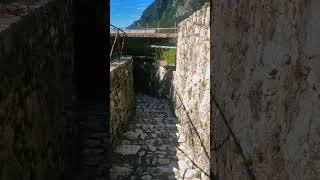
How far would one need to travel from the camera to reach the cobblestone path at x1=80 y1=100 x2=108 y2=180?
428cm

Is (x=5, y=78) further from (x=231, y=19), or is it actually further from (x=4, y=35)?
(x=231, y=19)

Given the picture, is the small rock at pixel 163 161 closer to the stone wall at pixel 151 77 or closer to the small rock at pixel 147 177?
the small rock at pixel 147 177

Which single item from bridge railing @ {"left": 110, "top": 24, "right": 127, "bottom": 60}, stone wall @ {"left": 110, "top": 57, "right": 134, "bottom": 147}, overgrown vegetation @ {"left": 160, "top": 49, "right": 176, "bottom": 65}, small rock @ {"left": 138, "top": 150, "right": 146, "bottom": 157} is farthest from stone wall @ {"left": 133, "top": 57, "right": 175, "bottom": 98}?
small rock @ {"left": 138, "top": 150, "right": 146, "bottom": 157}

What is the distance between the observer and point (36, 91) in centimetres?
273

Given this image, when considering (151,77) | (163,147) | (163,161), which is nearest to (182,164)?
(163,161)

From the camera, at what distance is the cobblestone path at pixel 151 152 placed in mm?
6980

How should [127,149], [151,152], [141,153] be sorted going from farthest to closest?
[127,149]
[151,152]
[141,153]

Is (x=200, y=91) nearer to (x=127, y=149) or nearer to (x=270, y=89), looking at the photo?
(x=127, y=149)

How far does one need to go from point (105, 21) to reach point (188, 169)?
367 centimetres

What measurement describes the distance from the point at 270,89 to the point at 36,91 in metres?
1.85

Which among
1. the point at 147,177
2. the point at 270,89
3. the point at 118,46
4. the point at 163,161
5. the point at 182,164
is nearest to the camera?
the point at 270,89

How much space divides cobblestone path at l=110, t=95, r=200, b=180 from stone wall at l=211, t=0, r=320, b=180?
199 inches

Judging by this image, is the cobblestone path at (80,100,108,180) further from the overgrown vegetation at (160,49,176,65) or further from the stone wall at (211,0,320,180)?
the overgrown vegetation at (160,49,176,65)

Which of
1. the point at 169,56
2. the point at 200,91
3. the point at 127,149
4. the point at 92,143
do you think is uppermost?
the point at 169,56
